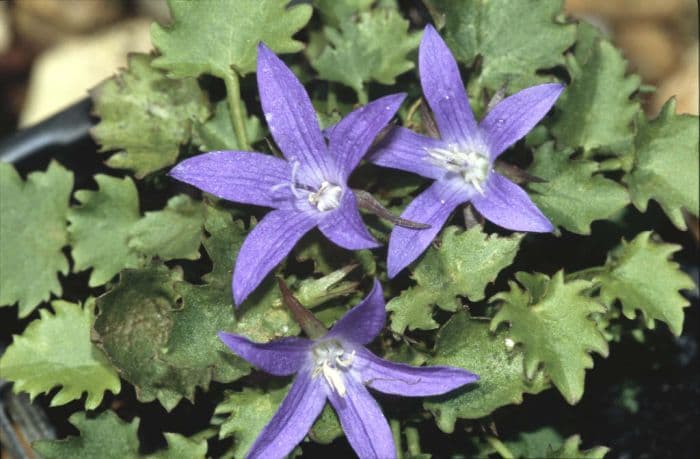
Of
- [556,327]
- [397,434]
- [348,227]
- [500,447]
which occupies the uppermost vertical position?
[348,227]

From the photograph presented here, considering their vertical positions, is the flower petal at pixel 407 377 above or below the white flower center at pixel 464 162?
below

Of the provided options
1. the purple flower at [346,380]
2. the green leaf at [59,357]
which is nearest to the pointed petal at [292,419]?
the purple flower at [346,380]

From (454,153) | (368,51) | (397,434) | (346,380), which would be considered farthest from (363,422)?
(368,51)

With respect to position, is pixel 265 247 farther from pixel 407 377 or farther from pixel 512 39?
pixel 512 39

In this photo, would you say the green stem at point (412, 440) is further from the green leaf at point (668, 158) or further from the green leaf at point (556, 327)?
the green leaf at point (668, 158)

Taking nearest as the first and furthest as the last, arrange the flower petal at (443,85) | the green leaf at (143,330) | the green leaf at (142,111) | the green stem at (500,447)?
the flower petal at (443,85) → the green leaf at (143,330) → the green stem at (500,447) → the green leaf at (142,111)

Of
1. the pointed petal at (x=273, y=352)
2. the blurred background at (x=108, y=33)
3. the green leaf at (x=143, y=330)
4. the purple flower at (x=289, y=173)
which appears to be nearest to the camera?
the pointed petal at (x=273, y=352)

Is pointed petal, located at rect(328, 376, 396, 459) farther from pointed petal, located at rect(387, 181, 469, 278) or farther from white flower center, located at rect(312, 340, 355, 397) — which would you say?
pointed petal, located at rect(387, 181, 469, 278)
